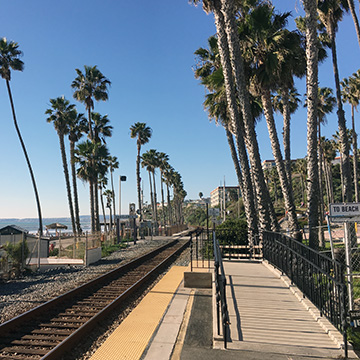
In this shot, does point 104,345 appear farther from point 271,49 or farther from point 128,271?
point 271,49

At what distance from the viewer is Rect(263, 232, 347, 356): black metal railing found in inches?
203

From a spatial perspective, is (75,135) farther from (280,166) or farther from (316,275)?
(316,275)

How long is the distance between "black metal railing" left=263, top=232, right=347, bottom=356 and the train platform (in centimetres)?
22

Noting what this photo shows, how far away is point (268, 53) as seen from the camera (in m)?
15.6

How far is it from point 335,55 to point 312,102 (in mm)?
11223

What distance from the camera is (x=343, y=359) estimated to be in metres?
4.61

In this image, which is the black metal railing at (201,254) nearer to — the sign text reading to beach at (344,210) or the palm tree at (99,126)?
the sign text reading to beach at (344,210)

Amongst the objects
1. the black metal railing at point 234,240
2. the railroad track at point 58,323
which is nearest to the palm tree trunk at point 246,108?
the black metal railing at point 234,240

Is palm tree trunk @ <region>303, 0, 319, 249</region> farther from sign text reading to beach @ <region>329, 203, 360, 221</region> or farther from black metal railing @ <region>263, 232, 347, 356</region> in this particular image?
sign text reading to beach @ <region>329, 203, 360, 221</region>

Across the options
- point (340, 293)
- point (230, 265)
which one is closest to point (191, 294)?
point (230, 265)

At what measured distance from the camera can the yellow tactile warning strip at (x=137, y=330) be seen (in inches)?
211

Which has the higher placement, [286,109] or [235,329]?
[286,109]

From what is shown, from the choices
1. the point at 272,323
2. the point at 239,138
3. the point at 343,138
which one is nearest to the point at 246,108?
the point at 239,138

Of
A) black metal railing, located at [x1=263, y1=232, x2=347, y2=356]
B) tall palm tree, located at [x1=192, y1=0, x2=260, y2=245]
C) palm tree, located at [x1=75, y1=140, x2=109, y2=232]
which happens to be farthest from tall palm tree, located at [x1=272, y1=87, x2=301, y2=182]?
palm tree, located at [x1=75, y1=140, x2=109, y2=232]
